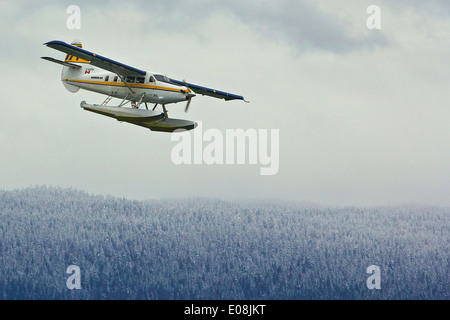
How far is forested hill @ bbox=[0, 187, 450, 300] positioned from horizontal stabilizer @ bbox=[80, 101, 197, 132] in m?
87.2

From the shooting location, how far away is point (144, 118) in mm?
39531

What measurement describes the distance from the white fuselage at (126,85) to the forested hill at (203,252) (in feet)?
274

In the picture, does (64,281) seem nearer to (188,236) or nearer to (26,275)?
(26,275)

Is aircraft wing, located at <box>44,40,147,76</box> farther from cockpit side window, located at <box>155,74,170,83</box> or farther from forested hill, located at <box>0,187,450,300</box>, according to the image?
forested hill, located at <box>0,187,450,300</box>

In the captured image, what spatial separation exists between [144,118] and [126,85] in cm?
327

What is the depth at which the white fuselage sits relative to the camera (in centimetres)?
4003

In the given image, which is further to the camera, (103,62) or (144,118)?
(103,62)

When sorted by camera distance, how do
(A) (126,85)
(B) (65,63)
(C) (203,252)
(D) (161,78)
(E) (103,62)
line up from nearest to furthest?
(D) (161,78), (E) (103,62), (A) (126,85), (B) (65,63), (C) (203,252)

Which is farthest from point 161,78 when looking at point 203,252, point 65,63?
point 203,252

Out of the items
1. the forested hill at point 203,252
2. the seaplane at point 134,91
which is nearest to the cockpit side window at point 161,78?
the seaplane at point 134,91

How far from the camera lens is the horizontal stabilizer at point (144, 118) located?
39531mm

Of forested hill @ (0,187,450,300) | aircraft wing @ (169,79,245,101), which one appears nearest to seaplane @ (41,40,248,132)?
aircraft wing @ (169,79,245,101)

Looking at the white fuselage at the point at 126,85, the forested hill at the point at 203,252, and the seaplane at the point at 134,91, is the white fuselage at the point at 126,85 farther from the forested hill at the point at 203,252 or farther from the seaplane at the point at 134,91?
the forested hill at the point at 203,252

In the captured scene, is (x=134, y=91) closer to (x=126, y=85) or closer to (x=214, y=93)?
(x=126, y=85)
